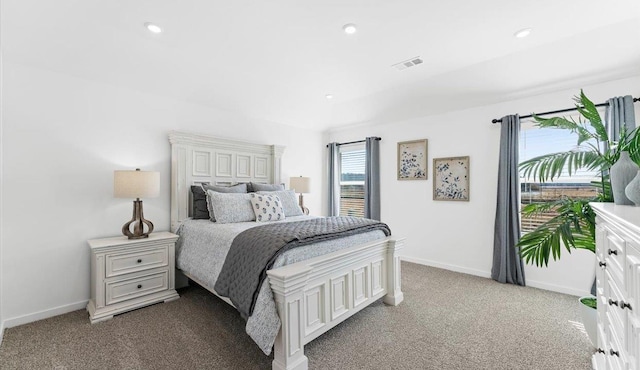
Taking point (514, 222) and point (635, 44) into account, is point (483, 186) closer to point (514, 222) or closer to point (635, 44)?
point (514, 222)

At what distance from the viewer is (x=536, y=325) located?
90.2 inches

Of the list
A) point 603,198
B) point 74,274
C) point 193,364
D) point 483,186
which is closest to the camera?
point 193,364

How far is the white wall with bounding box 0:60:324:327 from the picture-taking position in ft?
7.71

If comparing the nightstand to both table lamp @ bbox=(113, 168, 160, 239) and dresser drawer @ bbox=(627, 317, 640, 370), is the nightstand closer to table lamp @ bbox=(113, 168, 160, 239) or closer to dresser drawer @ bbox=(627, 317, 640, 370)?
table lamp @ bbox=(113, 168, 160, 239)

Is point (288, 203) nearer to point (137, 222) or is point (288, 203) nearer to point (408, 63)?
point (137, 222)

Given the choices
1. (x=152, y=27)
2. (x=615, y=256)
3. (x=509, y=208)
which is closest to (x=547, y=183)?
(x=509, y=208)

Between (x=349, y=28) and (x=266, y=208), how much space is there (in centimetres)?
197

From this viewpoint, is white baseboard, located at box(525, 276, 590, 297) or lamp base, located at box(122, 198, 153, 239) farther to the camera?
white baseboard, located at box(525, 276, 590, 297)

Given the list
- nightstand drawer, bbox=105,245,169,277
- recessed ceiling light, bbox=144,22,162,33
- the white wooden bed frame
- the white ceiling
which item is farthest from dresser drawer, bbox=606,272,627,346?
nightstand drawer, bbox=105,245,169,277

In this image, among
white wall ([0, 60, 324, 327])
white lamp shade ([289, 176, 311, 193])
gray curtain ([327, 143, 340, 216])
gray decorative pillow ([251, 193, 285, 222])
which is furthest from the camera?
gray curtain ([327, 143, 340, 216])

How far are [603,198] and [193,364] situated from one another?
10.1 feet

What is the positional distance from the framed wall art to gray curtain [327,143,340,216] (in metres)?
1.24

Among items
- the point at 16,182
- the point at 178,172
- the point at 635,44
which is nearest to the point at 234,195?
the point at 178,172

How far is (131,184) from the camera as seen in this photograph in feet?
8.47
